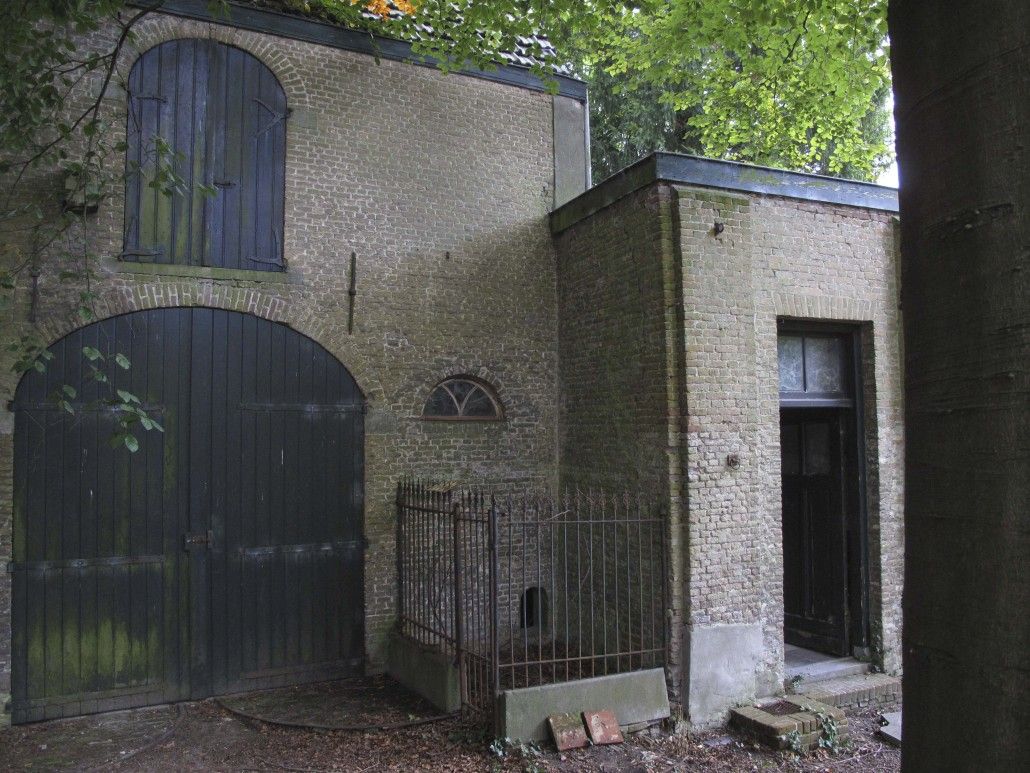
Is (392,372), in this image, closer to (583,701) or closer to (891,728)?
(583,701)

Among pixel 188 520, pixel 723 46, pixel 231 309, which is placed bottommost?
pixel 188 520

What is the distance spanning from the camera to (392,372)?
27.4ft

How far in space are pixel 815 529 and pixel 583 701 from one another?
379 centimetres

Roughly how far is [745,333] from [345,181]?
15.0ft

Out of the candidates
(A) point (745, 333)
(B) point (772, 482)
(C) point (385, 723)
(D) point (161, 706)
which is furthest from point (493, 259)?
(D) point (161, 706)

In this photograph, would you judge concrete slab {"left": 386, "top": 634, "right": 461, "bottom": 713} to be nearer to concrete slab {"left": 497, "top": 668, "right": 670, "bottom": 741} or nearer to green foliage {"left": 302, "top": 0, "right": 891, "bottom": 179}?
concrete slab {"left": 497, "top": 668, "right": 670, "bottom": 741}

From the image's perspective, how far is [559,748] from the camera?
6.08m

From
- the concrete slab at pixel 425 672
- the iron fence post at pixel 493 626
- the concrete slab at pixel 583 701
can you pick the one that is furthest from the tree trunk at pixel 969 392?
the concrete slab at pixel 425 672

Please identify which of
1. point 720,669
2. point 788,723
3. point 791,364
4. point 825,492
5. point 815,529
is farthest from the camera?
point 815,529

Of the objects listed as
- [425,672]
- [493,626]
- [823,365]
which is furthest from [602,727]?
[823,365]

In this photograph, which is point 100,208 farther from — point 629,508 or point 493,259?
point 629,508

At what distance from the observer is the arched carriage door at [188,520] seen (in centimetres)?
686

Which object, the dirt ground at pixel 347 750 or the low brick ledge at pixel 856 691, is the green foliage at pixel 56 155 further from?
the low brick ledge at pixel 856 691

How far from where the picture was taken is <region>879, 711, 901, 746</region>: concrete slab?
21.8 ft
